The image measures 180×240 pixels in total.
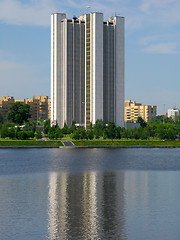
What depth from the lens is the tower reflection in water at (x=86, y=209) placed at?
1154 inches

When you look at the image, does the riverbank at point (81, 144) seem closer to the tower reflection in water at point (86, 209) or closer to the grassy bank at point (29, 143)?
the grassy bank at point (29, 143)

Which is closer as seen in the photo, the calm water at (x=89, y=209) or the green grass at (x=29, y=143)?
the calm water at (x=89, y=209)

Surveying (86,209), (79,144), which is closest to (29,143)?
(79,144)

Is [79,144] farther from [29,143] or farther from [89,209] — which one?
[89,209]

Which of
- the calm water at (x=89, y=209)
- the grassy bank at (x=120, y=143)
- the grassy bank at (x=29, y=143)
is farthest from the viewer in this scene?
the grassy bank at (x=120, y=143)

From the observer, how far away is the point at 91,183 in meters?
54.5

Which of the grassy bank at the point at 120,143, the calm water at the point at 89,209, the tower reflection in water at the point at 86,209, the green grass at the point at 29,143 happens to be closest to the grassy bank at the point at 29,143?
the green grass at the point at 29,143

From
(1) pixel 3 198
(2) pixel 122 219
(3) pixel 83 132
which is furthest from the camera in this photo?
(3) pixel 83 132

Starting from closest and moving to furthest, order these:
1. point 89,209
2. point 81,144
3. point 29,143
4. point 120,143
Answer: point 89,209
point 29,143
point 81,144
point 120,143

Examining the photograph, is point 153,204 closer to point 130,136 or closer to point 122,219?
point 122,219

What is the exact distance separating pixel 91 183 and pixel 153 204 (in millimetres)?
16104

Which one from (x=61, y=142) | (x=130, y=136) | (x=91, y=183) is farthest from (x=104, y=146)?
(x=91, y=183)

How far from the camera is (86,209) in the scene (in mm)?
37094

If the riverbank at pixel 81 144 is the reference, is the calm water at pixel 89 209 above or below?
below
